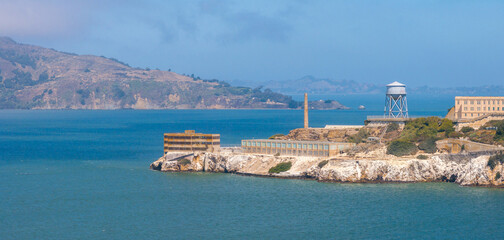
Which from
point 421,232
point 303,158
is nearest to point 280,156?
point 303,158

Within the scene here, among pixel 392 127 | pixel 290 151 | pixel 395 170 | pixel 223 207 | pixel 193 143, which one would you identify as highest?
pixel 392 127

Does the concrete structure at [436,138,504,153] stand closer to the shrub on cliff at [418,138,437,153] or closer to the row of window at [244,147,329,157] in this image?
the shrub on cliff at [418,138,437,153]

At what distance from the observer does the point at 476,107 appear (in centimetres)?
11725

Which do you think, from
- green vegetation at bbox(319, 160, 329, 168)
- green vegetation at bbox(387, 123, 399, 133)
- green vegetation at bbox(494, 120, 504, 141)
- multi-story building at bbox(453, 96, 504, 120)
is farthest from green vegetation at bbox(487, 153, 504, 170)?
multi-story building at bbox(453, 96, 504, 120)

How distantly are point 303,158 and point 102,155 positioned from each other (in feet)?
137

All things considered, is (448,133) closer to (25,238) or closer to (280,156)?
(280,156)

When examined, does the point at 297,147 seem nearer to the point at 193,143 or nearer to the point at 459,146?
the point at 193,143

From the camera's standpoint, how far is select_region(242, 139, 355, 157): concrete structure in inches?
3851

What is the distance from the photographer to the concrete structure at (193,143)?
103m

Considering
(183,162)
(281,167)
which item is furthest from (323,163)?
(183,162)

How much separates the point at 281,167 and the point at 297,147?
5.99m

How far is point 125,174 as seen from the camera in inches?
3883

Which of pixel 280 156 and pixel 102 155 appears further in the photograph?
pixel 102 155

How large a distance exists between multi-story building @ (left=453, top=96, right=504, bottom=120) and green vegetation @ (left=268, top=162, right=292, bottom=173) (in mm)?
34225
